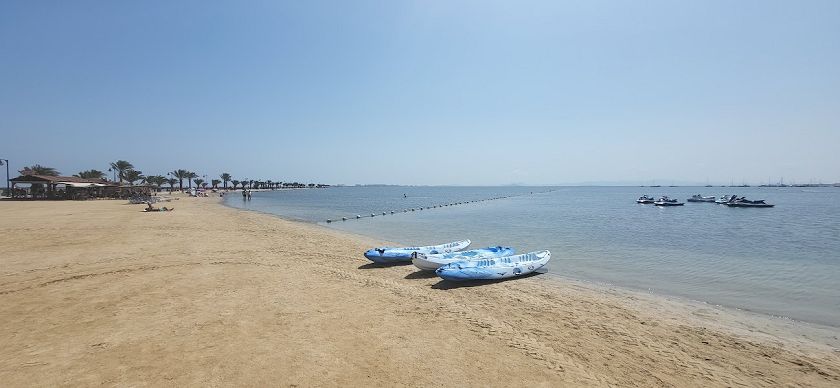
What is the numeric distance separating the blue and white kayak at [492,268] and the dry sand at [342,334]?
0.47 m

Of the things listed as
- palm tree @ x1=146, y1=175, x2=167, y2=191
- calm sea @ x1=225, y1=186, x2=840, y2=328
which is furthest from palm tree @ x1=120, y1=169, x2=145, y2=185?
calm sea @ x1=225, y1=186, x2=840, y2=328

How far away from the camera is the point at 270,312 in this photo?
9195 millimetres

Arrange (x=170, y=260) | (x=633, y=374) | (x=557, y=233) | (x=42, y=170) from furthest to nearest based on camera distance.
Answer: (x=42, y=170) < (x=557, y=233) < (x=170, y=260) < (x=633, y=374)

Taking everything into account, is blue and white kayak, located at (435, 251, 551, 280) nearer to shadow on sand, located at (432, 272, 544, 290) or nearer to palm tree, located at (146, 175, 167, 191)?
shadow on sand, located at (432, 272, 544, 290)

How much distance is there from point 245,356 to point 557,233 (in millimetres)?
27476

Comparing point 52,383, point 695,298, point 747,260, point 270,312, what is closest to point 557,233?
point 747,260

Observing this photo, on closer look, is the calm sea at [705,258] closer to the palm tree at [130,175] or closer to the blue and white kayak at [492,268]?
the blue and white kayak at [492,268]

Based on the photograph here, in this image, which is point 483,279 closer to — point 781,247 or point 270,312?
point 270,312

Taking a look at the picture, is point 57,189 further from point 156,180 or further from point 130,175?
point 156,180

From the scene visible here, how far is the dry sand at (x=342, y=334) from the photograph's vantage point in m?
6.36

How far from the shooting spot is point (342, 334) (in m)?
7.98

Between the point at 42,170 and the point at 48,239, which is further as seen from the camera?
the point at 42,170

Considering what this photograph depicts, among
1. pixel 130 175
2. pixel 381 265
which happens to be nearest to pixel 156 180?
pixel 130 175

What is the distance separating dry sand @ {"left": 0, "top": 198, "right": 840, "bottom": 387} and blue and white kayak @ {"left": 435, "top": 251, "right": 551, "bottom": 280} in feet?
1.54
